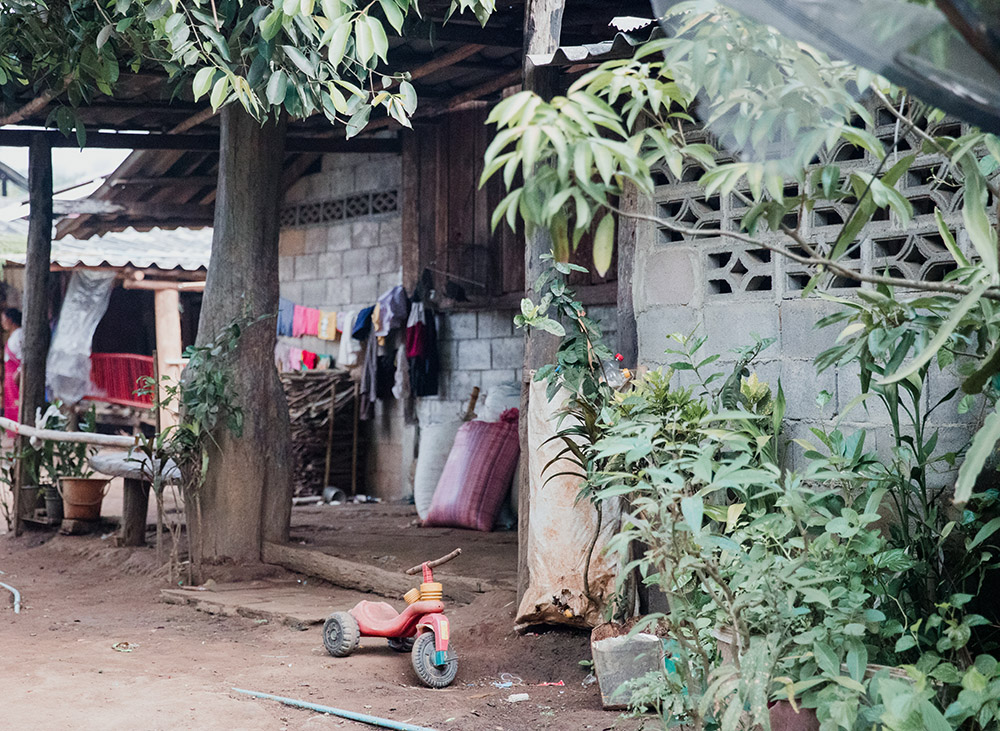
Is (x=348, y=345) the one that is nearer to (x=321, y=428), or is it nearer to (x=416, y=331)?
(x=321, y=428)

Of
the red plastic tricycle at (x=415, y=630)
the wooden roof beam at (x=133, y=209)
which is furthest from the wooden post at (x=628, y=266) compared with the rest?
the wooden roof beam at (x=133, y=209)

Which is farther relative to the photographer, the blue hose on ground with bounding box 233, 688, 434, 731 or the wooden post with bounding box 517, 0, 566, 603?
the wooden post with bounding box 517, 0, 566, 603

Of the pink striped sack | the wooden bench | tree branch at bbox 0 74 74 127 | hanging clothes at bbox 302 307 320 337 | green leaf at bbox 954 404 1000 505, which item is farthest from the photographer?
hanging clothes at bbox 302 307 320 337

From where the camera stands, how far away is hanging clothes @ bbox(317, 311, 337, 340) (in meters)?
10.6

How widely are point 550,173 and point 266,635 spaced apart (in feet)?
14.6

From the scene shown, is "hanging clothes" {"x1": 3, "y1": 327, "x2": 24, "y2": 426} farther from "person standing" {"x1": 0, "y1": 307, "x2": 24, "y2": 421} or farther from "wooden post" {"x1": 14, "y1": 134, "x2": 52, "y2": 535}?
"wooden post" {"x1": 14, "y1": 134, "x2": 52, "y2": 535}

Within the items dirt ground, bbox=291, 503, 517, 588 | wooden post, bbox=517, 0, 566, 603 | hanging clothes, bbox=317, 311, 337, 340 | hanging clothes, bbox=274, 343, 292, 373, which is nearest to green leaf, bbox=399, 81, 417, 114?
wooden post, bbox=517, 0, 566, 603

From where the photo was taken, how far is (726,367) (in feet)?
14.0

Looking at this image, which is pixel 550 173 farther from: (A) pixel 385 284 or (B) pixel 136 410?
(B) pixel 136 410

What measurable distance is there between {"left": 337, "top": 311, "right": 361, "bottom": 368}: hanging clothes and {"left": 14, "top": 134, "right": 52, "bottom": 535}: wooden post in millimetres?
2766

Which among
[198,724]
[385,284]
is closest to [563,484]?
[198,724]

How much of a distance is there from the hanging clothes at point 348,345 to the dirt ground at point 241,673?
4.05 metres

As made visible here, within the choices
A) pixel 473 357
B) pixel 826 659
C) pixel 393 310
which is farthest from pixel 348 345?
pixel 826 659

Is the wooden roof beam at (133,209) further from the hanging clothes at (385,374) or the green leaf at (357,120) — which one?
the green leaf at (357,120)
